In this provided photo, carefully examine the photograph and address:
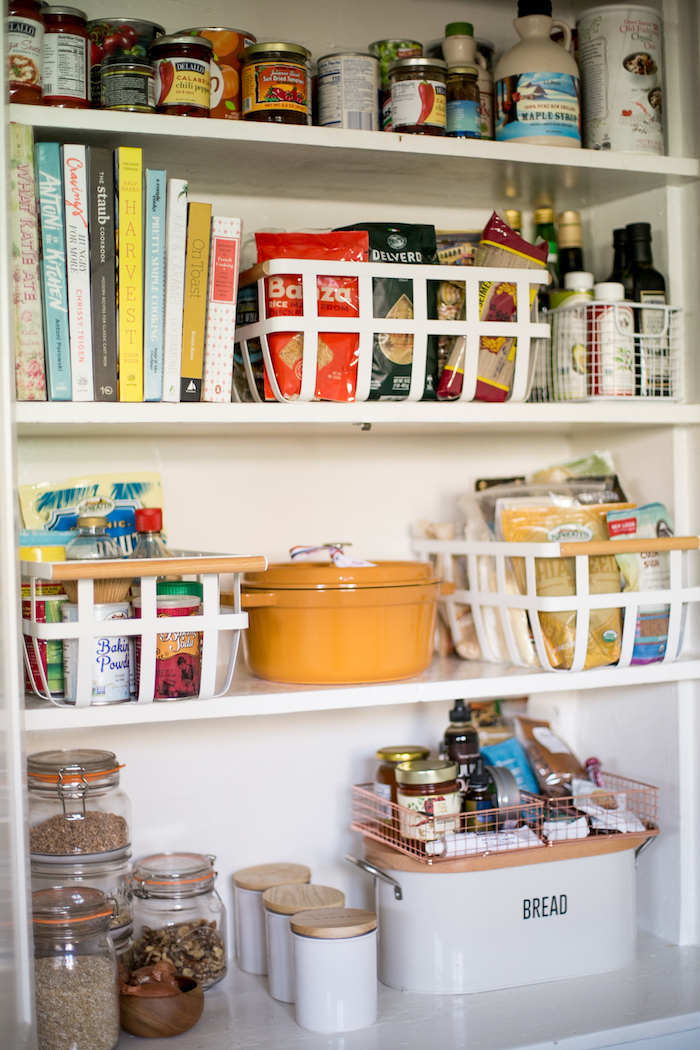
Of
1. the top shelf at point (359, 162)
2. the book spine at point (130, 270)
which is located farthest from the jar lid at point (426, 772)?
the top shelf at point (359, 162)

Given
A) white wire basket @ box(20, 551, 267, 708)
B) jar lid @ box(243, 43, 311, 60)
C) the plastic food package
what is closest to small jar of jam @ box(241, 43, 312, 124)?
jar lid @ box(243, 43, 311, 60)

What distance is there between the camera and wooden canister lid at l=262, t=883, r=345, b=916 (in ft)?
4.24

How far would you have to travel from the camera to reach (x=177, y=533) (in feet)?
4.81

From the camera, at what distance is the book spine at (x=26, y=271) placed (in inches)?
43.0

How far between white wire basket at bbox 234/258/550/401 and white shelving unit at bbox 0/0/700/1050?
42mm

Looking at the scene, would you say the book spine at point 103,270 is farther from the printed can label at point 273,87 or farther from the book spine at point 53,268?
the printed can label at point 273,87

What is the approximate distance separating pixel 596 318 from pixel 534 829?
691mm

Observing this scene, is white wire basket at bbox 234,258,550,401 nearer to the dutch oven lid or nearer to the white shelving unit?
the white shelving unit

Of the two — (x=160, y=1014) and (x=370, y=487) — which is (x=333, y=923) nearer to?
(x=160, y=1014)

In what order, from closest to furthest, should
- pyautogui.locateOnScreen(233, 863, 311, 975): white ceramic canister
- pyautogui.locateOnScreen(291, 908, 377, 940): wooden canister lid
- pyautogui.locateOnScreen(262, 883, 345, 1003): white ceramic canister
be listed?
pyautogui.locateOnScreen(291, 908, 377, 940): wooden canister lid < pyautogui.locateOnScreen(262, 883, 345, 1003): white ceramic canister < pyautogui.locateOnScreen(233, 863, 311, 975): white ceramic canister

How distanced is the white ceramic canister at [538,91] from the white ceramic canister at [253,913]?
1.05m

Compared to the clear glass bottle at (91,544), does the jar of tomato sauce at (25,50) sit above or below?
above

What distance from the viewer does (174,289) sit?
1.16 metres

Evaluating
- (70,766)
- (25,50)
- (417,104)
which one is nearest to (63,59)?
(25,50)
